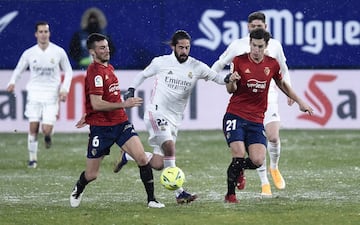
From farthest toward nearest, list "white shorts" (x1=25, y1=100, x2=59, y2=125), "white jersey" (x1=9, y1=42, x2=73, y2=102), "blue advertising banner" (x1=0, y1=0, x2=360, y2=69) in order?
"blue advertising banner" (x1=0, y1=0, x2=360, y2=69), "white jersey" (x1=9, y1=42, x2=73, y2=102), "white shorts" (x1=25, y1=100, x2=59, y2=125)

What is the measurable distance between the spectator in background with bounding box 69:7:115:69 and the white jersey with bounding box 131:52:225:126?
35.1 feet

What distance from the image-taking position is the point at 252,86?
46.4 ft

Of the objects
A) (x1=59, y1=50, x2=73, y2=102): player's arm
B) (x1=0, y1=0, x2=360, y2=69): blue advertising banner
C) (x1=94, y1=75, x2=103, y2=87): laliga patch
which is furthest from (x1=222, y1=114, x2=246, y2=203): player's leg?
(x1=0, y1=0, x2=360, y2=69): blue advertising banner

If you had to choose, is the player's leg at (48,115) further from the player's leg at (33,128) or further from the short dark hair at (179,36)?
the short dark hair at (179,36)

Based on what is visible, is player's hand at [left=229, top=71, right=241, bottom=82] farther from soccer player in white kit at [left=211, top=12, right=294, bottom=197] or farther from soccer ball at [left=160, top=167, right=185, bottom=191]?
soccer ball at [left=160, top=167, right=185, bottom=191]

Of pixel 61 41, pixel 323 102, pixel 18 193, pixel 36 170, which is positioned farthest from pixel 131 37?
pixel 18 193

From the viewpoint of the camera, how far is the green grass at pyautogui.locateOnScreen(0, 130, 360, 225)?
12.7m

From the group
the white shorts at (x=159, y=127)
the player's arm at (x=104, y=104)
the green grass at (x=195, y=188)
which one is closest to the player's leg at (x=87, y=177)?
the green grass at (x=195, y=188)

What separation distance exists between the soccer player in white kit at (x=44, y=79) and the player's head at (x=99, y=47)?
20.8ft

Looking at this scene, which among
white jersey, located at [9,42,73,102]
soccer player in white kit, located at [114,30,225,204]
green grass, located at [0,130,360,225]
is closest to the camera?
green grass, located at [0,130,360,225]

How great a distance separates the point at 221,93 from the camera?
2508cm

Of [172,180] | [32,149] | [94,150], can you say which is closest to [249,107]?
[172,180]

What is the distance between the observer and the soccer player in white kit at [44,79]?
20.4 m

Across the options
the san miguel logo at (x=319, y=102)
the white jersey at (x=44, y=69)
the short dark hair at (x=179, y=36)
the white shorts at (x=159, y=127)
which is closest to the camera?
the short dark hair at (x=179, y=36)
